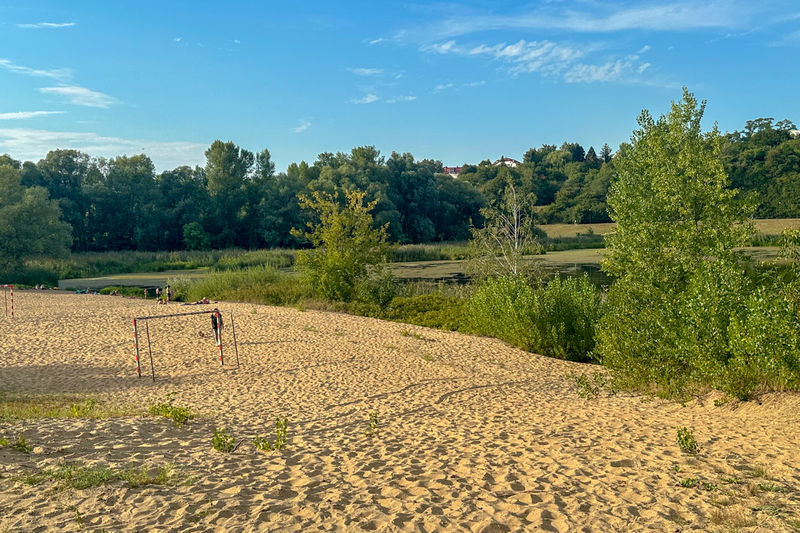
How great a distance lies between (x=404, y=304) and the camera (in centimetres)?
2588

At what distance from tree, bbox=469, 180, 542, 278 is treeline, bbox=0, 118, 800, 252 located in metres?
29.4

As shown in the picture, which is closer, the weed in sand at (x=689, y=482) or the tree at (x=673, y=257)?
the weed in sand at (x=689, y=482)

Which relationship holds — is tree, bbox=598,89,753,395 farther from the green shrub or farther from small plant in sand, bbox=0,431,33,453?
the green shrub

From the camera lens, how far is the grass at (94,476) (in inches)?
220

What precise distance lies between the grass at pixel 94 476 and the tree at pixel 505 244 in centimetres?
2133

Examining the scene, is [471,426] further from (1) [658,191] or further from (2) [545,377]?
(1) [658,191]

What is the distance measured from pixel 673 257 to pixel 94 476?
12.1m

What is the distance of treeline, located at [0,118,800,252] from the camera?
2422 inches

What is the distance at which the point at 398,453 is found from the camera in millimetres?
7711

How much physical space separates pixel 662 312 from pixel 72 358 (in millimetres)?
14585

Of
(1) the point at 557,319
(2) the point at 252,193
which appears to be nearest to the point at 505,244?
(1) the point at 557,319

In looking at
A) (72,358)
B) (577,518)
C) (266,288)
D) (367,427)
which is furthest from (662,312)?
(266,288)

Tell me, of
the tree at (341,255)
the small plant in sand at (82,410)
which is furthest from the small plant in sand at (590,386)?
the tree at (341,255)

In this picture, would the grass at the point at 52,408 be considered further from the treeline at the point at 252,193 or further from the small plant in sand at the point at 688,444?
the treeline at the point at 252,193
